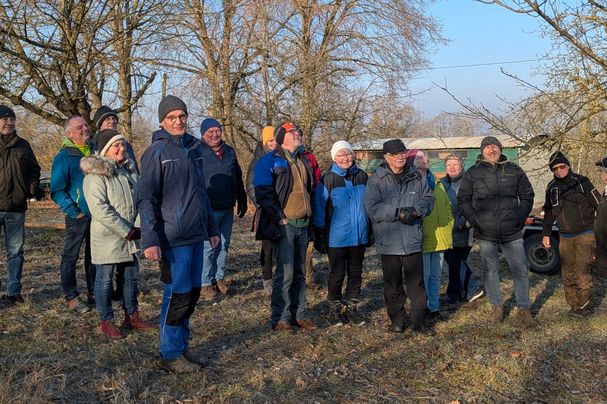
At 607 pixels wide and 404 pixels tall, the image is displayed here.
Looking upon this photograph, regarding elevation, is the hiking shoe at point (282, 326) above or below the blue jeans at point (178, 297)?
below

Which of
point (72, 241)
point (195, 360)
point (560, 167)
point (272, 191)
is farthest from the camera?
point (560, 167)

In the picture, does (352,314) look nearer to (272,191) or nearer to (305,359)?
(305,359)

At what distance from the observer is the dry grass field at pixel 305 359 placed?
13.2ft

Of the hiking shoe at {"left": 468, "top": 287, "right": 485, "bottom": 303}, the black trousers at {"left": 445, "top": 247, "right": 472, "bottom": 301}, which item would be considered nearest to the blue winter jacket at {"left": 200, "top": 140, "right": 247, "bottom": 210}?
the black trousers at {"left": 445, "top": 247, "right": 472, "bottom": 301}

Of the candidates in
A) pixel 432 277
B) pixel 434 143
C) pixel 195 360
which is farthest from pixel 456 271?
pixel 434 143

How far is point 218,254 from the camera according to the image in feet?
23.1

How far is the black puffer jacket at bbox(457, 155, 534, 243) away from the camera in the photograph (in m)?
5.82

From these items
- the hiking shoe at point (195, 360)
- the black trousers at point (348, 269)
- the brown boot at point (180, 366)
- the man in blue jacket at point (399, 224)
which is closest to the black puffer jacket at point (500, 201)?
the man in blue jacket at point (399, 224)

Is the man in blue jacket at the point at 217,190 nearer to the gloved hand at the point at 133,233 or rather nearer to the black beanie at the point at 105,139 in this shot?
the black beanie at the point at 105,139

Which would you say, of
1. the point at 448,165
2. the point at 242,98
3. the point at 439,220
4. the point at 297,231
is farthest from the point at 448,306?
the point at 242,98

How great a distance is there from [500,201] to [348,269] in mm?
1625

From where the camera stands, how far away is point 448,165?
279 inches

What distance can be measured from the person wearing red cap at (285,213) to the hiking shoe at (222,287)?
1605mm

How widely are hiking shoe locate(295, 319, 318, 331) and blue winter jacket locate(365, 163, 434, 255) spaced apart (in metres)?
0.93
